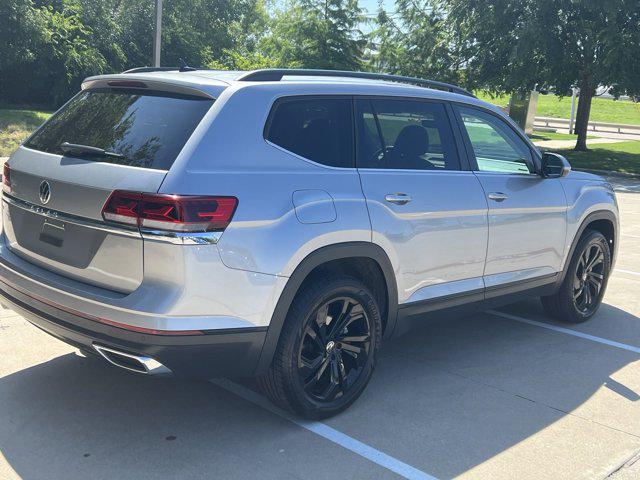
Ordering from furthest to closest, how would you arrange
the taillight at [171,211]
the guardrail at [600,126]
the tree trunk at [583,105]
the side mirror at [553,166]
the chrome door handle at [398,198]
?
1. the guardrail at [600,126]
2. the tree trunk at [583,105]
3. the side mirror at [553,166]
4. the chrome door handle at [398,198]
5. the taillight at [171,211]

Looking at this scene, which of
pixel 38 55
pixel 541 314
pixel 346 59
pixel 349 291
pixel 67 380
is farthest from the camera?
pixel 346 59

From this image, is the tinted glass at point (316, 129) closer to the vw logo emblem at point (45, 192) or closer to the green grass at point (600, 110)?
the vw logo emblem at point (45, 192)

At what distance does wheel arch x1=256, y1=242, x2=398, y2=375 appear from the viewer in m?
3.62

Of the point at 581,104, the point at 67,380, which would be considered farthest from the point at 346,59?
the point at 67,380

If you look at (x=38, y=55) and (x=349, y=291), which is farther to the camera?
(x=38, y=55)

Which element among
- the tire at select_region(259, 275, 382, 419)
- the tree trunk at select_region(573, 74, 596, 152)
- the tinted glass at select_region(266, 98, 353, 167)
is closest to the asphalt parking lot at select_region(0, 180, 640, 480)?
the tire at select_region(259, 275, 382, 419)

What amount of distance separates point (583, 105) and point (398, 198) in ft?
77.0

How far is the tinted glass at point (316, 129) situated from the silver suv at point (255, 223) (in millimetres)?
10

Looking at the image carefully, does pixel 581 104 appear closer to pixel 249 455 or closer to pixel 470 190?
pixel 470 190

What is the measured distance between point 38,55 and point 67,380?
76.8 ft

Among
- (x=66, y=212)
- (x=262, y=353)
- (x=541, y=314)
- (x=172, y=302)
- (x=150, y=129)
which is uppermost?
(x=150, y=129)

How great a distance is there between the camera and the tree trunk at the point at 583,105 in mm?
24812

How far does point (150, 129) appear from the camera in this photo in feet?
12.0

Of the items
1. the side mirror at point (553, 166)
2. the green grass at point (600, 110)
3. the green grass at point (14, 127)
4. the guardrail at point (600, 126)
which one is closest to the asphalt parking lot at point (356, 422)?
the side mirror at point (553, 166)
